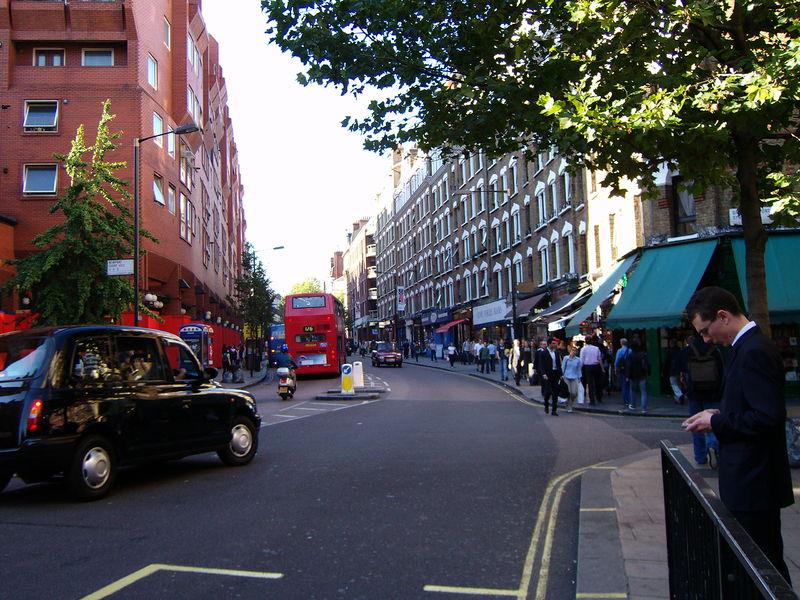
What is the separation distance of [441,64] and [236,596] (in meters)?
6.91

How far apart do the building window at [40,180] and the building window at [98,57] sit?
15.4 ft

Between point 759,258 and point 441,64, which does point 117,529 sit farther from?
point 759,258

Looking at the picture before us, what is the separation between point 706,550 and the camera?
7.70 ft

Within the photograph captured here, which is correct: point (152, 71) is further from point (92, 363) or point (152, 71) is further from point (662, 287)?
point (92, 363)

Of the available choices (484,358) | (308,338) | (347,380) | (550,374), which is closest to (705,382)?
(550,374)

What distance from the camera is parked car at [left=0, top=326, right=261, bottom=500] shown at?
677 cm

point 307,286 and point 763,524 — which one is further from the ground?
point 307,286

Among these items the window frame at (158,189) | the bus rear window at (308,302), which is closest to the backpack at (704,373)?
the bus rear window at (308,302)

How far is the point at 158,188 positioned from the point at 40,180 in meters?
4.59

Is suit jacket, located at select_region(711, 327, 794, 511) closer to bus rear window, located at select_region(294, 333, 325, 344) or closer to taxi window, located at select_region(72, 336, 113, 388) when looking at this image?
taxi window, located at select_region(72, 336, 113, 388)

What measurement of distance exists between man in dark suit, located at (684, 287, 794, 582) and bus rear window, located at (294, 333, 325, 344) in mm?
30078

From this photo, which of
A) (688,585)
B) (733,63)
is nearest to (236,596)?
(688,585)

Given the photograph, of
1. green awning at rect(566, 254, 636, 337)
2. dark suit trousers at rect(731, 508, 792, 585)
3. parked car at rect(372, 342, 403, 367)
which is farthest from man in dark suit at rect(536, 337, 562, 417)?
parked car at rect(372, 342, 403, 367)

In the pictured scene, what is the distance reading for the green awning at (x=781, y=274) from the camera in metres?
16.3
